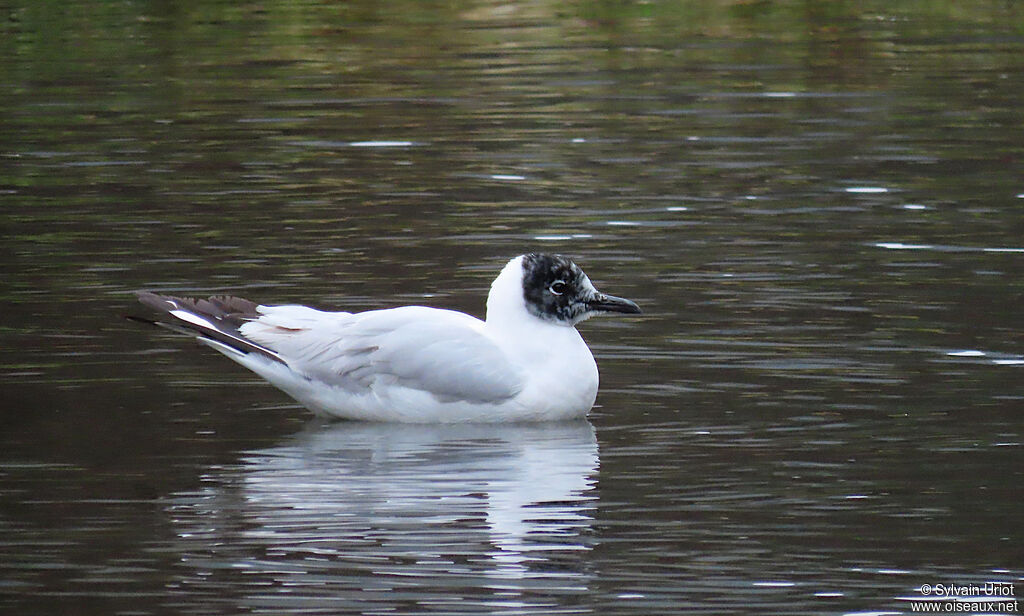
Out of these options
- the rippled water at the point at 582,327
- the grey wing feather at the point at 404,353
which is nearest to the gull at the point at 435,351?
the grey wing feather at the point at 404,353

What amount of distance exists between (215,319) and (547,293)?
4.98ft

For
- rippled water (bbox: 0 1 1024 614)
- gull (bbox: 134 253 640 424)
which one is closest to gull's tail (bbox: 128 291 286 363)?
gull (bbox: 134 253 640 424)

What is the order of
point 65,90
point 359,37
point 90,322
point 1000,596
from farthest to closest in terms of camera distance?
1. point 359,37
2. point 65,90
3. point 90,322
4. point 1000,596

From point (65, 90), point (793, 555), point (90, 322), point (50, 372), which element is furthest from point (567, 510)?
point (65, 90)

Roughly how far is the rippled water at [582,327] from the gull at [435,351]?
151 millimetres

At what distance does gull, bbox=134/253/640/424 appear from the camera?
29.7 feet

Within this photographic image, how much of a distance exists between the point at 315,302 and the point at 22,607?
456 centimetres

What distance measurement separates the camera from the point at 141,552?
23.6ft

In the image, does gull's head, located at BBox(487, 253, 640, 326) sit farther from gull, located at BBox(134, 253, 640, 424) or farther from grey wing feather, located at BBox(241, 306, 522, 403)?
grey wing feather, located at BBox(241, 306, 522, 403)

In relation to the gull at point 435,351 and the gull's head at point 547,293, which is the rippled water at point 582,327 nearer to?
the gull at point 435,351

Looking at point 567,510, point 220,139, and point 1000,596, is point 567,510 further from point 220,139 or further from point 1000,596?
point 220,139

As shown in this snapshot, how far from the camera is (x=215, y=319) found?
9336 mm

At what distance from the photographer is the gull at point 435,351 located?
905 cm

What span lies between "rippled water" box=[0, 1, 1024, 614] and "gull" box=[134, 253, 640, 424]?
15cm
